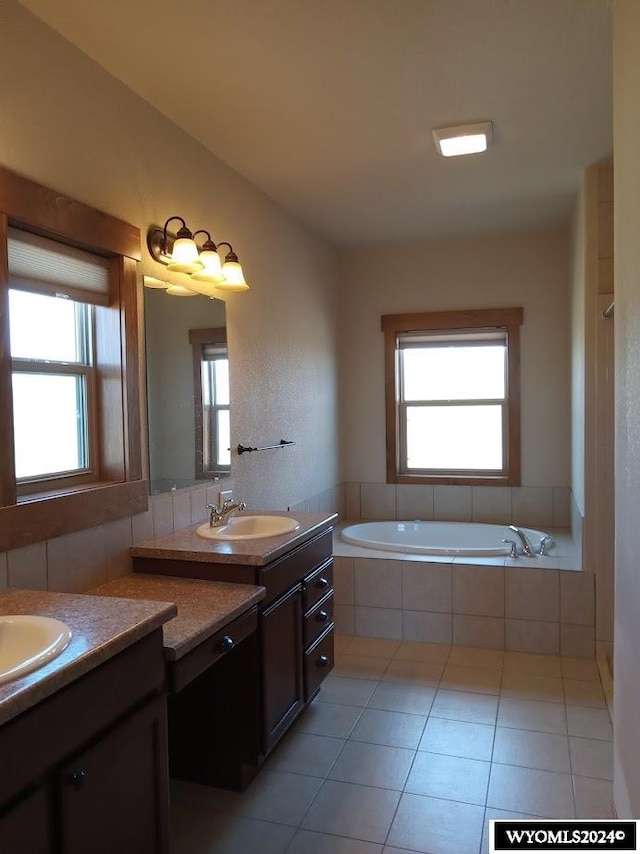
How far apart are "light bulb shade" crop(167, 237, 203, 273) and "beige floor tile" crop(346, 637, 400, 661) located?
86.8 inches

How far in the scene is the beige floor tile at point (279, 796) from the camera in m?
2.07

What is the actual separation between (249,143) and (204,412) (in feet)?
3.94

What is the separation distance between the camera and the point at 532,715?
2729 mm

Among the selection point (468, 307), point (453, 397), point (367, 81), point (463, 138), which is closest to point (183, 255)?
point (367, 81)

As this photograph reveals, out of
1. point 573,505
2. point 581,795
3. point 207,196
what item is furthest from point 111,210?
point 573,505

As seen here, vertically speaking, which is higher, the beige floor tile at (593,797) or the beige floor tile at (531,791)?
the beige floor tile at (593,797)

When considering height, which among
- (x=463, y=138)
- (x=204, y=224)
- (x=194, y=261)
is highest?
(x=463, y=138)

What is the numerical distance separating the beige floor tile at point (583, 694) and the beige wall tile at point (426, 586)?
735 millimetres

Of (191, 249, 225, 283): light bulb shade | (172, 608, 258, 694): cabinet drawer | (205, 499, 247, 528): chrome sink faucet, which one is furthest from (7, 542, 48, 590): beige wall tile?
(191, 249, 225, 283): light bulb shade

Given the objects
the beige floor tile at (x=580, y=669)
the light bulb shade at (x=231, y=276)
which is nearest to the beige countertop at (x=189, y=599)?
the light bulb shade at (x=231, y=276)

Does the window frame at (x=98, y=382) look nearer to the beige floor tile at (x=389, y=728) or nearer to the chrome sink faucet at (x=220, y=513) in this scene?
the chrome sink faucet at (x=220, y=513)

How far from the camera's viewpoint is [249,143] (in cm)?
278

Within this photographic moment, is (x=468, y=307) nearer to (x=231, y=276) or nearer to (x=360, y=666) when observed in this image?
(x=231, y=276)

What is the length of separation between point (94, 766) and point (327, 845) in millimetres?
970
